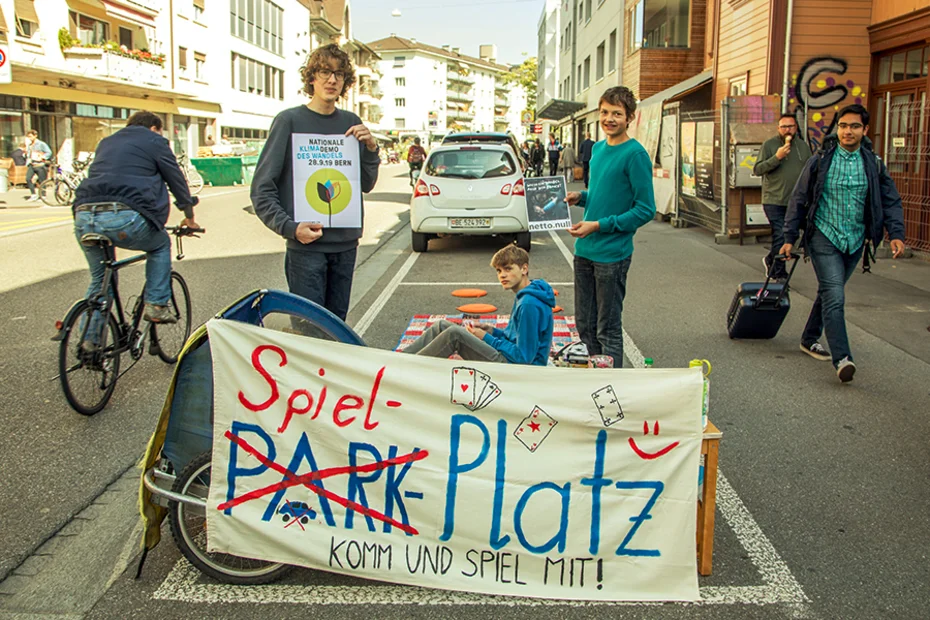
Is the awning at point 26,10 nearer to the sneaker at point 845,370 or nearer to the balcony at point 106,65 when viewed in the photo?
the balcony at point 106,65

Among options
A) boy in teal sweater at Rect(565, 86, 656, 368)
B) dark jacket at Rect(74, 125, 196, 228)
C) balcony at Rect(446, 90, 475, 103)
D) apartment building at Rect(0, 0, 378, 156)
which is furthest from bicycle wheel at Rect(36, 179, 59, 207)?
balcony at Rect(446, 90, 475, 103)

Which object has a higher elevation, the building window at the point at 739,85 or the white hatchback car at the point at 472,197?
the building window at the point at 739,85

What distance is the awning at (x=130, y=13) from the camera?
34969 millimetres

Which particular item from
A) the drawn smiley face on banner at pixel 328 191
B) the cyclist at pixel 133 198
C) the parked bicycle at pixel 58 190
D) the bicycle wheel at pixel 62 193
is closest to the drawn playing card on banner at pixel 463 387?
the drawn smiley face on banner at pixel 328 191

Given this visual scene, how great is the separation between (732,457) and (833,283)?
2179 millimetres

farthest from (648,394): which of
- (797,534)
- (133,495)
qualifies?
(133,495)

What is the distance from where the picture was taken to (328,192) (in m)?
4.65

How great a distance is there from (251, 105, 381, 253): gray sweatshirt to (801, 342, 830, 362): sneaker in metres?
4.00

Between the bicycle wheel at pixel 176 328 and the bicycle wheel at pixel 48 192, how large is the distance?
17.2 m

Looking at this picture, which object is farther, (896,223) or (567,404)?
(896,223)

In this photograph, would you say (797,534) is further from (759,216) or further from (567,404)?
(759,216)

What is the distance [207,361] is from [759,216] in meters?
12.7

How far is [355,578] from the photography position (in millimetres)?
3316

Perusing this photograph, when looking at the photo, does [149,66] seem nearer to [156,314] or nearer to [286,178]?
[156,314]
